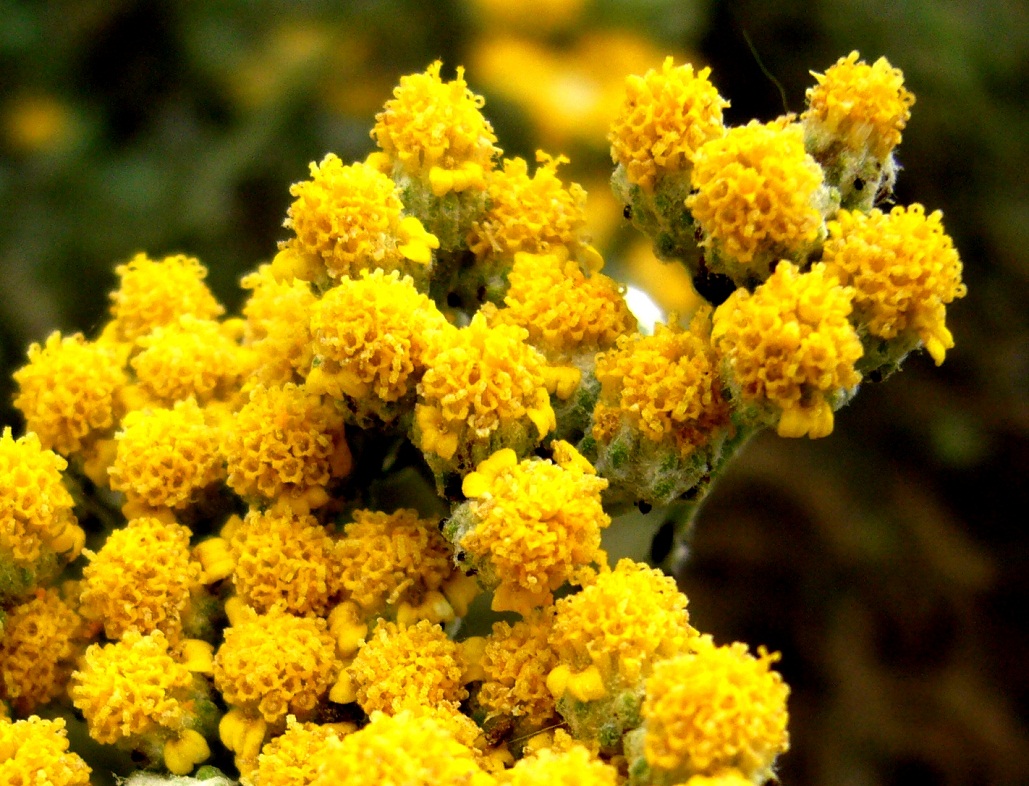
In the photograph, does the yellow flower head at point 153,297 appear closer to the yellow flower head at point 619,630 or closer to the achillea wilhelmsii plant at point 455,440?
the achillea wilhelmsii plant at point 455,440

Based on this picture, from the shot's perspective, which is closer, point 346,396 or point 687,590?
point 346,396

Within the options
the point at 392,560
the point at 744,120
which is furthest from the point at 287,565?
the point at 744,120

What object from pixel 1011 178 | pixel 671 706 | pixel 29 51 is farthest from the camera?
pixel 1011 178

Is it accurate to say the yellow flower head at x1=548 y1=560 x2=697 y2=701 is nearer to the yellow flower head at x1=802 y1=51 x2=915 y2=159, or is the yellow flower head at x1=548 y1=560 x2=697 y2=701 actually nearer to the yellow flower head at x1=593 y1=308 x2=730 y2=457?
the yellow flower head at x1=593 y1=308 x2=730 y2=457

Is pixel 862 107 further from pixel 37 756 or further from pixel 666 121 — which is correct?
pixel 37 756

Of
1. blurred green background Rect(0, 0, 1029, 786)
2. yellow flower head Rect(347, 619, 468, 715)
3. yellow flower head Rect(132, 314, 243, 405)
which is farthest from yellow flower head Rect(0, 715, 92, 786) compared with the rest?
blurred green background Rect(0, 0, 1029, 786)

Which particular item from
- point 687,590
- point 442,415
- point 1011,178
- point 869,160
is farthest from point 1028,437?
point 442,415

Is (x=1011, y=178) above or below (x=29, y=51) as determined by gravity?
Result: above

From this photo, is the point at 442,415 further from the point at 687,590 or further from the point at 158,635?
the point at 687,590
